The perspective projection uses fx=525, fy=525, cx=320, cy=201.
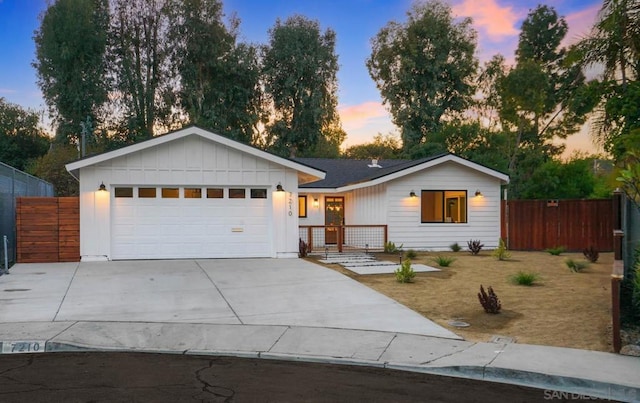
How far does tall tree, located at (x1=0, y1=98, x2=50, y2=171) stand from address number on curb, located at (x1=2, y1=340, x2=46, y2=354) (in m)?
41.2

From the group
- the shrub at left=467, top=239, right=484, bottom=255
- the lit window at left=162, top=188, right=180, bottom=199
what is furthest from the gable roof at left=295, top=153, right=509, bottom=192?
the lit window at left=162, top=188, right=180, bottom=199

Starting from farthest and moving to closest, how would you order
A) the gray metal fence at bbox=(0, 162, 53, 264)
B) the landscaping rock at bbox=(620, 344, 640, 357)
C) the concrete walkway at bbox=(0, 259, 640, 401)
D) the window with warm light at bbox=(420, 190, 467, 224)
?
the window with warm light at bbox=(420, 190, 467, 224)
the gray metal fence at bbox=(0, 162, 53, 264)
the landscaping rock at bbox=(620, 344, 640, 357)
the concrete walkway at bbox=(0, 259, 640, 401)

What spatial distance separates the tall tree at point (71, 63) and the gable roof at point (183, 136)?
63.1 ft

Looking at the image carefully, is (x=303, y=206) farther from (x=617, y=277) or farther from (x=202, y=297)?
(x=617, y=277)

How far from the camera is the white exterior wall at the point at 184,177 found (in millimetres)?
14555

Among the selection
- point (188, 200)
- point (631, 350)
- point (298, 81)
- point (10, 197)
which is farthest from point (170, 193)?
point (298, 81)

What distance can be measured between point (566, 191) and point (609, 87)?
13.7m

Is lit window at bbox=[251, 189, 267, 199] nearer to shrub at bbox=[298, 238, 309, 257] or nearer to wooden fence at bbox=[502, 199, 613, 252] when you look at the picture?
shrub at bbox=[298, 238, 309, 257]

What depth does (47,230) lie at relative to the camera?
1440 cm

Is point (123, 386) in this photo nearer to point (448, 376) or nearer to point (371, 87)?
point (448, 376)

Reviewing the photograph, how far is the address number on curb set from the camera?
6445 mm

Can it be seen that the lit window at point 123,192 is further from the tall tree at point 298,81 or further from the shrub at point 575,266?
the tall tree at point 298,81

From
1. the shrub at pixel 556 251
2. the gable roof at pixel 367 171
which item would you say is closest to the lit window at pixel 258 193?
the gable roof at pixel 367 171

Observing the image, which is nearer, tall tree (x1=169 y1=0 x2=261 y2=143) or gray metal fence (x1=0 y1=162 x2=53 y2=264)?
gray metal fence (x1=0 y1=162 x2=53 y2=264)
